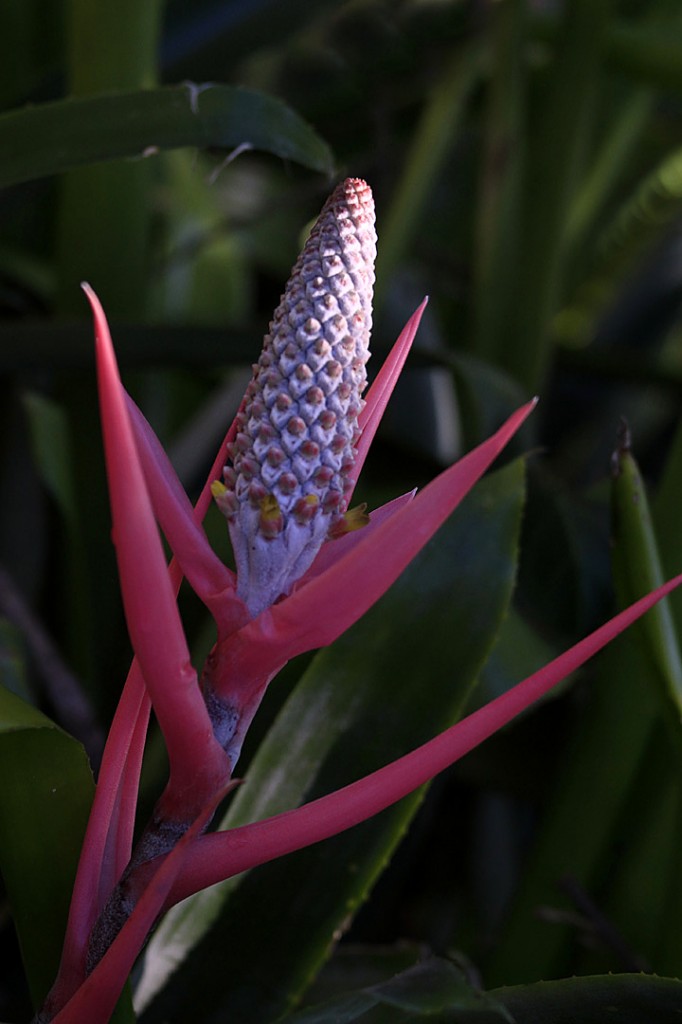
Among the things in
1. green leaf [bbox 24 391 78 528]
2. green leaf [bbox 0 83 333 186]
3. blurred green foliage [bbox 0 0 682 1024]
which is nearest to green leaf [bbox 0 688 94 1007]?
blurred green foliage [bbox 0 0 682 1024]

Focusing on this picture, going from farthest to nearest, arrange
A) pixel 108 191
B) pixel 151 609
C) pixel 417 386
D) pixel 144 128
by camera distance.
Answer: pixel 417 386 → pixel 108 191 → pixel 144 128 → pixel 151 609

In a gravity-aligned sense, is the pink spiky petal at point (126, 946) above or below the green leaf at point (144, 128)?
below

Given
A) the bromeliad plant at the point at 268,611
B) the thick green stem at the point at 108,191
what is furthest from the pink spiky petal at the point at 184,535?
the thick green stem at the point at 108,191

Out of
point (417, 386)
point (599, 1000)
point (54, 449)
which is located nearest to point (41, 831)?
point (599, 1000)

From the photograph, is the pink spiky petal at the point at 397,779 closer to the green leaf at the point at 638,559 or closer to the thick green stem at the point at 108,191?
the green leaf at the point at 638,559

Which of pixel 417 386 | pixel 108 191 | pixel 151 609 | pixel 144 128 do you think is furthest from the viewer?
pixel 417 386

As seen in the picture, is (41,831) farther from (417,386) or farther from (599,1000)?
(417,386)
